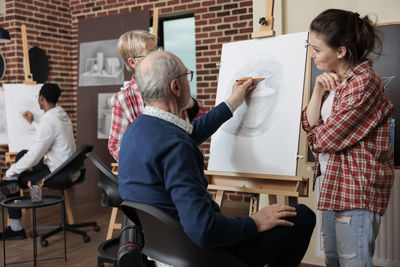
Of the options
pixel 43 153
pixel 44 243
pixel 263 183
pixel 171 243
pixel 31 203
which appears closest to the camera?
pixel 171 243

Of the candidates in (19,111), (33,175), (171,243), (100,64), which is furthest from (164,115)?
(100,64)

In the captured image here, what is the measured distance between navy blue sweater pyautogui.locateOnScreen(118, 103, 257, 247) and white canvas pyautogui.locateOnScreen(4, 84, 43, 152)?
3265 millimetres

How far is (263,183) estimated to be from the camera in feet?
6.48

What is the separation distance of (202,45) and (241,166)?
294 cm

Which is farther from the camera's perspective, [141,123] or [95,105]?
[95,105]

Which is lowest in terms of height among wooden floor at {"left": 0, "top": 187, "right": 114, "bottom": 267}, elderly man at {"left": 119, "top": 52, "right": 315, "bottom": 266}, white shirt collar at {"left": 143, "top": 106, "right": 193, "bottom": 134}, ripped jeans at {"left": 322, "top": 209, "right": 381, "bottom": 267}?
wooden floor at {"left": 0, "top": 187, "right": 114, "bottom": 267}

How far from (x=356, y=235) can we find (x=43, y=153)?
2.94 m

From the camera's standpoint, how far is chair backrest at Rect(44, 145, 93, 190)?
11.1 ft

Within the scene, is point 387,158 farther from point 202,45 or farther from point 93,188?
point 93,188

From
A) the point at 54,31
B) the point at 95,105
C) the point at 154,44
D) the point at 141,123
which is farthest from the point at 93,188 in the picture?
the point at 141,123

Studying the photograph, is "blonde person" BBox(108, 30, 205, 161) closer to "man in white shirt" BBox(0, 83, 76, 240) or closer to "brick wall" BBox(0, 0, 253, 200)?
"man in white shirt" BBox(0, 83, 76, 240)

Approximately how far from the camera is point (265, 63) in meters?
2.12

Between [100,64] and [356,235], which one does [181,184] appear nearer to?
[356,235]

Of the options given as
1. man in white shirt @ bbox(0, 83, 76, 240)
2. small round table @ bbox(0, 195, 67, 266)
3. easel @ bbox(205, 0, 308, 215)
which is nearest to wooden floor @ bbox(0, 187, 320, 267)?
small round table @ bbox(0, 195, 67, 266)
